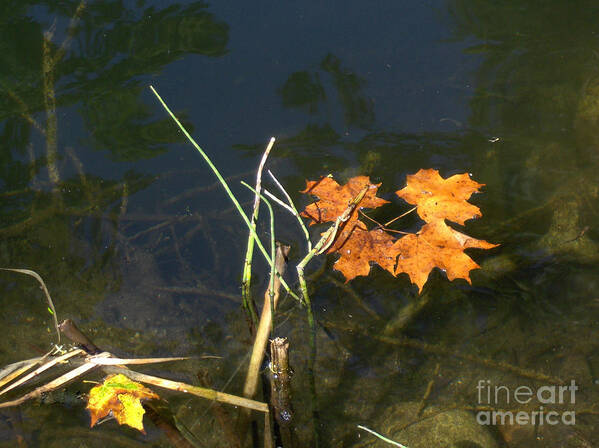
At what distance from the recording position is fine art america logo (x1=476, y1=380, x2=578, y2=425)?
2.20 m

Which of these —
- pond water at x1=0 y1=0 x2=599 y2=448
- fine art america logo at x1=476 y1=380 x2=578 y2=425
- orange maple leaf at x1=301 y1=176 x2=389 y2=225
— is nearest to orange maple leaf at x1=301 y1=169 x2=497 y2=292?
orange maple leaf at x1=301 y1=176 x2=389 y2=225

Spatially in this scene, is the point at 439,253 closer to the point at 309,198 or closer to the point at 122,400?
the point at 309,198

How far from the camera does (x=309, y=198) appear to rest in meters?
2.73

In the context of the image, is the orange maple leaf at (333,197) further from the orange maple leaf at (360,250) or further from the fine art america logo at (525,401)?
the fine art america logo at (525,401)

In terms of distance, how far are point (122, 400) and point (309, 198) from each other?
1336mm

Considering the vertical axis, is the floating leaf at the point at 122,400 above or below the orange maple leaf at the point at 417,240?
below

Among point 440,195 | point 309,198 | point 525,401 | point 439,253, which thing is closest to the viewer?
point 525,401

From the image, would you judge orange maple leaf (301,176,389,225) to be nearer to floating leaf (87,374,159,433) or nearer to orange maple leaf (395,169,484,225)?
orange maple leaf (395,169,484,225)

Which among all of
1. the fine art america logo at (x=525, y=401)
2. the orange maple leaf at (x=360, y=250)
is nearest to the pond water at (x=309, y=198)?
the fine art america logo at (x=525, y=401)

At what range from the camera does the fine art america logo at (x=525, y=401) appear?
86.5 inches

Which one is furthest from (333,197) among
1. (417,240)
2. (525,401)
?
(525,401)

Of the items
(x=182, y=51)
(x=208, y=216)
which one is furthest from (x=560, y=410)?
(x=182, y=51)

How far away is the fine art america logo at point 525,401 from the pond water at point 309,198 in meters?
0.01

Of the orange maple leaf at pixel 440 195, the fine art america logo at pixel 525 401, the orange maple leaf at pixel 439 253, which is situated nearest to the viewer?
the fine art america logo at pixel 525 401
